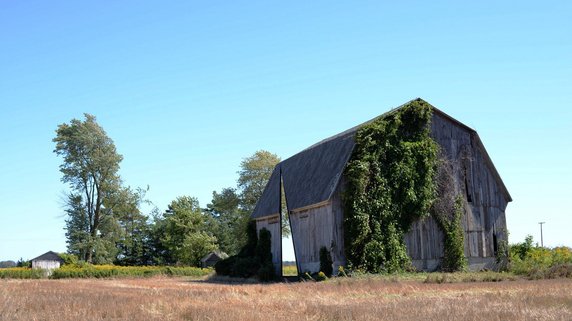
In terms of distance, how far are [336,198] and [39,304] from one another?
18498 mm

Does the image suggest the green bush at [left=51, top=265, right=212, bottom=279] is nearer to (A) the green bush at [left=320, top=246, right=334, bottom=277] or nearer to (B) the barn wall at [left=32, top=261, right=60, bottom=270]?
(B) the barn wall at [left=32, top=261, right=60, bottom=270]

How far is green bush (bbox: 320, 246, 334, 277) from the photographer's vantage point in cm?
3052

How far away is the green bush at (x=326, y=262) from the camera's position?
3052 cm

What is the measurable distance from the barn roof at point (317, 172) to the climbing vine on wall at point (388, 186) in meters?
0.71

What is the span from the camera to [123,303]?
14.3 m

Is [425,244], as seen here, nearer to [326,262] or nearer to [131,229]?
[326,262]

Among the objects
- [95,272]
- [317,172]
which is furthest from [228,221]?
[317,172]

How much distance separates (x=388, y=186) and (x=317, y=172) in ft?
15.4

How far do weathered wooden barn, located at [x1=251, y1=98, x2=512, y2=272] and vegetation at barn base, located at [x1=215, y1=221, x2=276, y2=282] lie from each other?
3495 mm

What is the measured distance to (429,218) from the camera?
32.5 metres

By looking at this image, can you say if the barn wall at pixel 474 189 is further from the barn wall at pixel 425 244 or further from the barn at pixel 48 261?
the barn at pixel 48 261

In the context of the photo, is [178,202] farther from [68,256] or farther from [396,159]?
[396,159]

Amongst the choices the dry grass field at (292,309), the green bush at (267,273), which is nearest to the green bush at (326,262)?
the green bush at (267,273)

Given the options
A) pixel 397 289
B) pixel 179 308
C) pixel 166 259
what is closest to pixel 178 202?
pixel 166 259
